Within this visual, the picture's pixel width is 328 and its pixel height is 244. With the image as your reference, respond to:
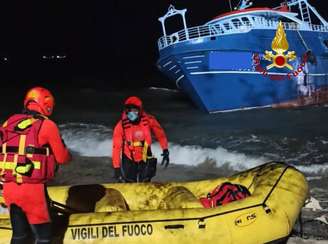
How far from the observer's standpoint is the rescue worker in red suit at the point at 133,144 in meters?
5.77

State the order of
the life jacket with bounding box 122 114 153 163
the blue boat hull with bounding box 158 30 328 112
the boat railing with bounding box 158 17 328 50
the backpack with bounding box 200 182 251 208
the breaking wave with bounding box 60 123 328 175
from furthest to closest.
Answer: the boat railing with bounding box 158 17 328 50 < the blue boat hull with bounding box 158 30 328 112 < the breaking wave with bounding box 60 123 328 175 < the life jacket with bounding box 122 114 153 163 < the backpack with bounding box 200 182 251 208

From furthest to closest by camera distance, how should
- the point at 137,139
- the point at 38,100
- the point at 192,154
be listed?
the point at 192,154, the point at 137,139, the point at 38,100

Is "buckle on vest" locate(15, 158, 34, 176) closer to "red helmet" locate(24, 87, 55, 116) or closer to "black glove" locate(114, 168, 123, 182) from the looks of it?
→ "red helmet" locate(24, 87, 55, 116)

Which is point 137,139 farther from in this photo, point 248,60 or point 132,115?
point 248,60

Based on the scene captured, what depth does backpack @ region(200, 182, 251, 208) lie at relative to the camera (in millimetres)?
5039

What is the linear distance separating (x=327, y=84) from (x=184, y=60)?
683 cm

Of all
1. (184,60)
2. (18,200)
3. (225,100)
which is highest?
Answer: (184,60)

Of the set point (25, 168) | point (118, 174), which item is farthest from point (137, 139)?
point (25, 168)

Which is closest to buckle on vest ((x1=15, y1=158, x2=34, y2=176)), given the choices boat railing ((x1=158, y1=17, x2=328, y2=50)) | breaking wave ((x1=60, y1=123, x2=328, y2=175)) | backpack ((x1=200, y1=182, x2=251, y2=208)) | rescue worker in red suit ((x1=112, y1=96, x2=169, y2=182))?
backpack ((x1=200, y1=182, x2=251, y2=208))

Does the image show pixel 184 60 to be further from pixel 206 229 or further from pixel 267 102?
pixel 206 229

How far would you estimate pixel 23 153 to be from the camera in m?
3.51

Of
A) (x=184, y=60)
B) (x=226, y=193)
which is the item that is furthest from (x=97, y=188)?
(x=184, y=60)

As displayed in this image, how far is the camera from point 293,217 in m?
4.81

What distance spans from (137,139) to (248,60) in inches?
578
